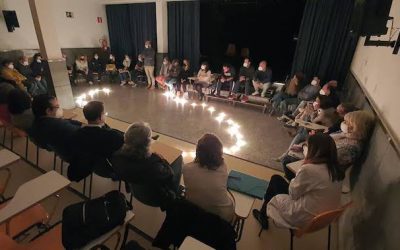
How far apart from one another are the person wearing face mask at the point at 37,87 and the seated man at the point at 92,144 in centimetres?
442

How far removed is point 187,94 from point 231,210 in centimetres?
489

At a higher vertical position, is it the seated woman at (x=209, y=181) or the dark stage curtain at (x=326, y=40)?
the dark stage curtain at (x=326, y=40)

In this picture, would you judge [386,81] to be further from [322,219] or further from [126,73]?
[126,73]

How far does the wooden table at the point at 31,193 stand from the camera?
4.60 ft

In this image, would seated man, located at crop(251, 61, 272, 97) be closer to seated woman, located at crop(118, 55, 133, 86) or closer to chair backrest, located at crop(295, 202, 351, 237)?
chair backrest, located at crop(295, 202, 351, 237)

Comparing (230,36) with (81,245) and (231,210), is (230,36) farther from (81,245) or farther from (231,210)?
(81,245)

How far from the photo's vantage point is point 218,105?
19.0 feet

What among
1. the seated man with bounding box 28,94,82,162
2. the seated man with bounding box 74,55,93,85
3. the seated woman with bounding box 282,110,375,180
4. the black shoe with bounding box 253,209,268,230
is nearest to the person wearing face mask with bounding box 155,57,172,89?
the seated man with bounding box 74,55,93,85

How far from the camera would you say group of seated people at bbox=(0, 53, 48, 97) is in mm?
5344

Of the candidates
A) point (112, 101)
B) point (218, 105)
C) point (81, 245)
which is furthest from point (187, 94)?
point (81, 245)

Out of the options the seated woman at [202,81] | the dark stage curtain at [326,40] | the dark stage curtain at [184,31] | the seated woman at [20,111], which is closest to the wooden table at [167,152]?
the seated woman at [20,111]

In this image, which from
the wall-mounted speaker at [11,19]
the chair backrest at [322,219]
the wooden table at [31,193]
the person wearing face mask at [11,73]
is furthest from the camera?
the wall-mounted speaker at [11,19]

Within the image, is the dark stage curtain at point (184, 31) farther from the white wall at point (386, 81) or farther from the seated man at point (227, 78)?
the white wall at point (386, 81)

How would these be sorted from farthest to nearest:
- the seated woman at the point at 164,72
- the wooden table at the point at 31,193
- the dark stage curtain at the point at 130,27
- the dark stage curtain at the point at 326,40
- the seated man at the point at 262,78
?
the dark stage curtain at the point at 130,27, the seated woman at the point at 164,72, the seated man at the point at 262,78, the dark stage curtain at the point at 326,40, the wooden table at the point at 31,193
